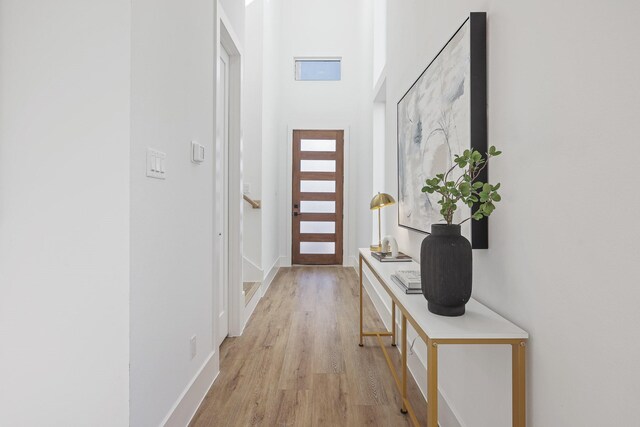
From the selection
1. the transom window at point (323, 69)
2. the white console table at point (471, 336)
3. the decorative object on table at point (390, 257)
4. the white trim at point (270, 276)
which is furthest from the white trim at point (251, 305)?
the transom window at point (323, 69)

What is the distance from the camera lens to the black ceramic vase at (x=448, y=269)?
3.51ft

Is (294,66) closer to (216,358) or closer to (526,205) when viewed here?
(216,358)

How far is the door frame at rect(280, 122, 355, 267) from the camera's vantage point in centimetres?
572

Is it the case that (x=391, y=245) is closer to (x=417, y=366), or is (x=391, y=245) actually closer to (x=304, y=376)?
(x=417, y=366)

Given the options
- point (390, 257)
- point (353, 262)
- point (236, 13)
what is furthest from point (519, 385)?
point (353, 262)

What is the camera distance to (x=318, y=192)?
5.80 metres

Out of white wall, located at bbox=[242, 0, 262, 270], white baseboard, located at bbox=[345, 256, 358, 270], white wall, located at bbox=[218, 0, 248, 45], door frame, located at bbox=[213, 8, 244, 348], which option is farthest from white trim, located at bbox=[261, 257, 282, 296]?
white wall, located at bbox=[218, 0, 248, 45]

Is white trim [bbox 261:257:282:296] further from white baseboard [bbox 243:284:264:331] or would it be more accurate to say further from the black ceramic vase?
the black ceramic vase

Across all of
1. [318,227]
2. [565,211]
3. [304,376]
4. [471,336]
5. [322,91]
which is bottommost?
[304,376]

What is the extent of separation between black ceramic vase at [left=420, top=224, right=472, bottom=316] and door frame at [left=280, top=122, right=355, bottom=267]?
4.61 m

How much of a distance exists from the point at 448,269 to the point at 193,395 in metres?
1.46

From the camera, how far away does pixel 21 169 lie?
3.92ft

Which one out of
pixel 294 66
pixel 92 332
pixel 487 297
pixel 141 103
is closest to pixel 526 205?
pixel 487 297

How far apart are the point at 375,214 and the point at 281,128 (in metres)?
2.46
